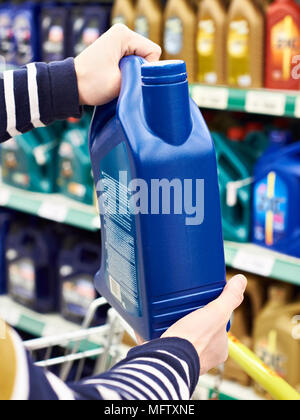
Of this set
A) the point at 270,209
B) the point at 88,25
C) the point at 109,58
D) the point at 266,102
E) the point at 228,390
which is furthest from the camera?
the point at 88,25

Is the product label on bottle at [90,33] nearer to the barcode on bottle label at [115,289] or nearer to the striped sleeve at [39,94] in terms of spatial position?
the striped sleeve at [39,94]

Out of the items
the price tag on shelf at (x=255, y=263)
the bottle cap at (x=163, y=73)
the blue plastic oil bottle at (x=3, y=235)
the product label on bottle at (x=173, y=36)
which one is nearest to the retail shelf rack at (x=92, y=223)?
the price tag on shelf at (x=255, y=263)

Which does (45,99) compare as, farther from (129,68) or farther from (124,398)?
(124,398)

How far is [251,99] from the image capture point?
199 centimetres

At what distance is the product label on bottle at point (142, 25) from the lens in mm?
2234

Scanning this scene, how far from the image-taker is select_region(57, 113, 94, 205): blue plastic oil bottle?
101 inches

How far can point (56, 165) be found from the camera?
2.74 metres

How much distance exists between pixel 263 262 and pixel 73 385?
1340 mm

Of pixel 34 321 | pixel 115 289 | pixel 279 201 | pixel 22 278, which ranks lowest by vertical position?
pixel 34 321

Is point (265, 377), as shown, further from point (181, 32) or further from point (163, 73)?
point (181, 32)

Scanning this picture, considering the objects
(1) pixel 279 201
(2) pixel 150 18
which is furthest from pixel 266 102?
(2) pixel 150 18

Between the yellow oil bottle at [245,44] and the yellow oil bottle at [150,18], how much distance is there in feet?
0.87

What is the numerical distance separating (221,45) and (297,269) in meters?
0.74
